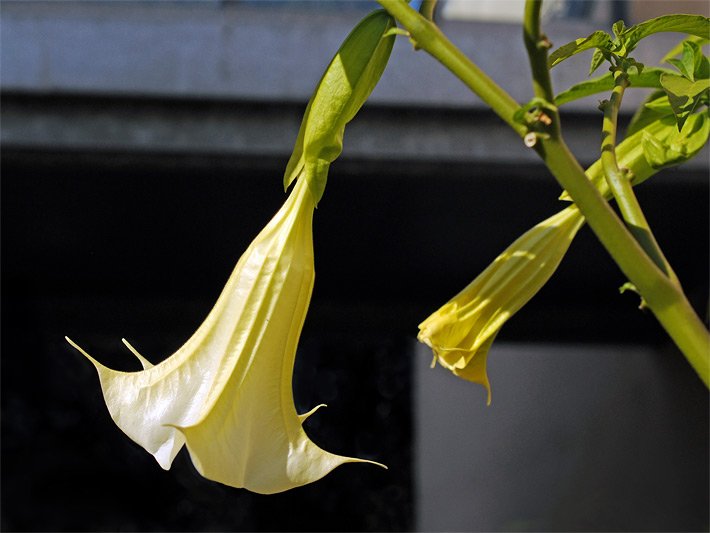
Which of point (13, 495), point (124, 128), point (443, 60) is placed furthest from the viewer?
point (13, 495)

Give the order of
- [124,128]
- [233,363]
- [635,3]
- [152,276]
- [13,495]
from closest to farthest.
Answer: [233,363] < [124,128] < [635,3] < [152,276] < [13,495]

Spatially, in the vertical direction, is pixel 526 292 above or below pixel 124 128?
below

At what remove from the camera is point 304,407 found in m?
3.92

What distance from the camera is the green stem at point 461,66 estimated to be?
280 millimetres

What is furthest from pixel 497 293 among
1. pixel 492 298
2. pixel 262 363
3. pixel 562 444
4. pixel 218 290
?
pixel 562 444

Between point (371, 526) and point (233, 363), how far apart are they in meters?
3.63

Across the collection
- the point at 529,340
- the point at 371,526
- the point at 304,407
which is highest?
the point at 529,340

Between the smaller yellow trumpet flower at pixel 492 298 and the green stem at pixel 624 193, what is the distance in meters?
0.05

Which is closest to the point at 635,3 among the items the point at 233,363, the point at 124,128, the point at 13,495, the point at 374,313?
the point at 124,128

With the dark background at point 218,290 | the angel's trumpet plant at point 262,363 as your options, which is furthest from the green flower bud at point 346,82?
the dark background at point 218,290

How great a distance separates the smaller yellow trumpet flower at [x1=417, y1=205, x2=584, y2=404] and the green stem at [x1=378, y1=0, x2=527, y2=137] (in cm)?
12

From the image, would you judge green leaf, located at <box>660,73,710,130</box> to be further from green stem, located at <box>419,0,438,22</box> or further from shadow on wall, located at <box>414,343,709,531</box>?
shadow on wall, located at <box>414,343,709,531</box>

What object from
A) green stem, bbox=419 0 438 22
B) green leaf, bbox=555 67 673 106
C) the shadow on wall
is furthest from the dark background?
green stem, bbox=419 0 438 22

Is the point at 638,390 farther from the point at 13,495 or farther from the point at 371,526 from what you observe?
the point at 13,495
